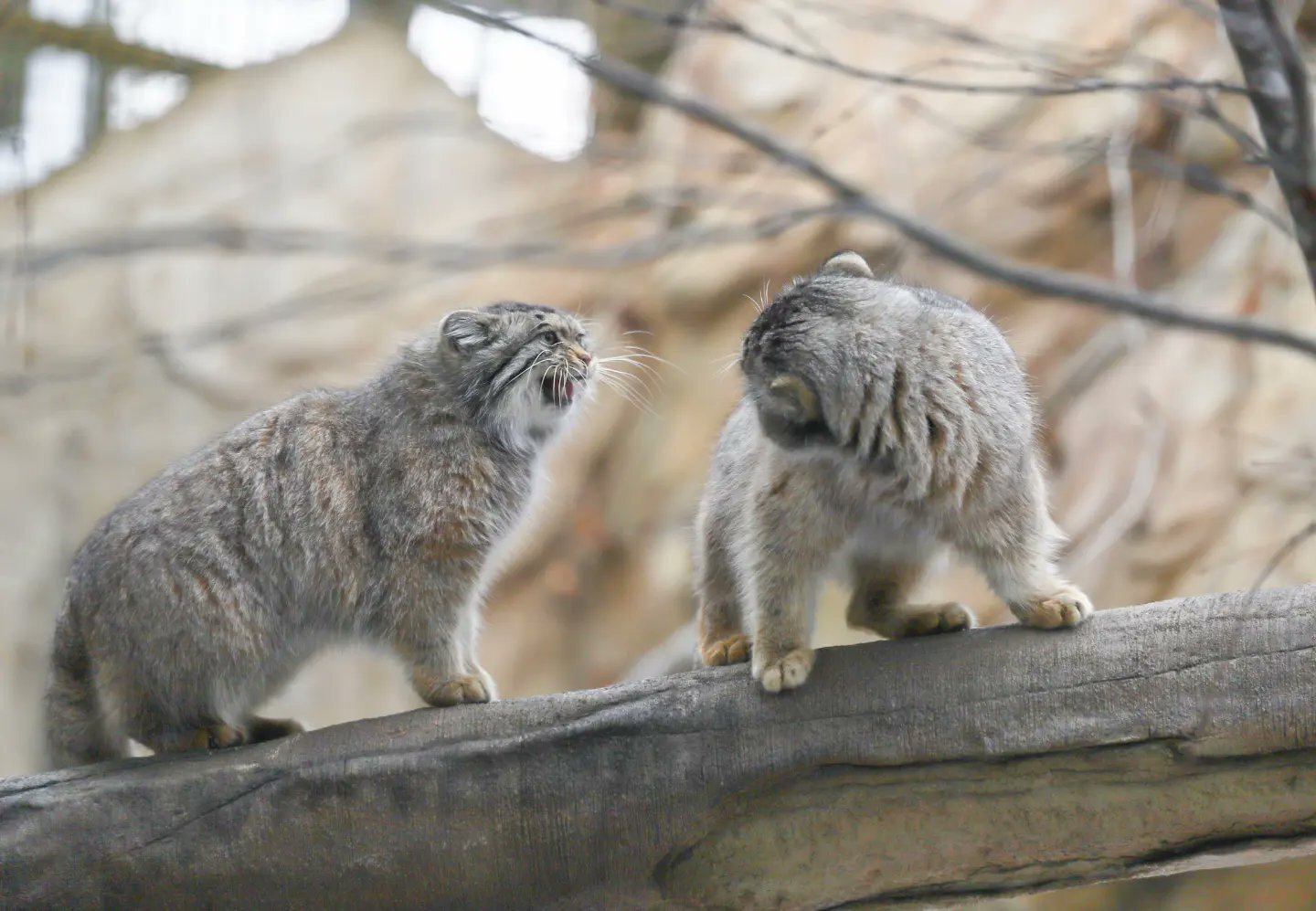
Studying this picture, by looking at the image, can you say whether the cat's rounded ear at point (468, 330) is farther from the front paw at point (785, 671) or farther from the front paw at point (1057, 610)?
the front paw at point (1057, 610)

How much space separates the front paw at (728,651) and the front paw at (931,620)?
46 centimetres

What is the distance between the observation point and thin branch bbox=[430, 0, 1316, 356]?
245 cm

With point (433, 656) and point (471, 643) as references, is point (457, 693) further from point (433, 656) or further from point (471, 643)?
point (471, 643)

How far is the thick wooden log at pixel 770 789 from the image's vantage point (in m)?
3.41

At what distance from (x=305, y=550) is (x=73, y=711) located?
0.92 m

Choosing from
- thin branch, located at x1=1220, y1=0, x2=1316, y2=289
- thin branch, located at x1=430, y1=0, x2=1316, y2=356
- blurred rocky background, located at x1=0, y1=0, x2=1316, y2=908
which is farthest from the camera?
blurred rocky background, located at x1=0, y1=0, x2=1316, y2=908

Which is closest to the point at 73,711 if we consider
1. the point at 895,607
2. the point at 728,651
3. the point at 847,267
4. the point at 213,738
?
the point at 213,738

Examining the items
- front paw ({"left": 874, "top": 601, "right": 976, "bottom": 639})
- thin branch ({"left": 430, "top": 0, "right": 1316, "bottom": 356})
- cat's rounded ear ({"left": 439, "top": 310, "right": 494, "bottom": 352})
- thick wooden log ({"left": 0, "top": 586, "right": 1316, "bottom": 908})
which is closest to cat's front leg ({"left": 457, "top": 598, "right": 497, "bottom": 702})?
thick wooden log ({"left": 0, "top": 586, "right": 1316, "bottom": 908})

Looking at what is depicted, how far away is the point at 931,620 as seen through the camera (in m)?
3.96

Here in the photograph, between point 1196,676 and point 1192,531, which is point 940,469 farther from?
point 1192,531

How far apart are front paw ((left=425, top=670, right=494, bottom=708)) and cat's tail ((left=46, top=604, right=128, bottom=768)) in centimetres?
103

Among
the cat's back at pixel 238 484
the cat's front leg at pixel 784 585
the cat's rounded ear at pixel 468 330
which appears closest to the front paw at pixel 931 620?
the cat's front leg at pixel 784 585

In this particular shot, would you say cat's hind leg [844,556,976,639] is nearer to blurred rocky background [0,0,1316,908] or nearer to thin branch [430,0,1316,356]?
thin branch [430,0,1316,356]

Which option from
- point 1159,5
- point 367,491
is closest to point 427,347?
point 367,491
